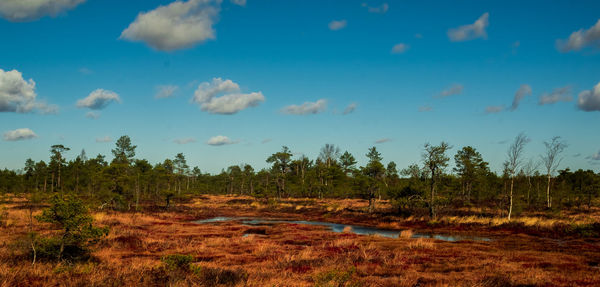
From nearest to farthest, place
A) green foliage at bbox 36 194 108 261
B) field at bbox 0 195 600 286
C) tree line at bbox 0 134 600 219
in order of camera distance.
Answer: field at bbox 0 195 600 286 → green foliage at bbox 36 194 108 261 → tree line at bbox 0 134 600 219

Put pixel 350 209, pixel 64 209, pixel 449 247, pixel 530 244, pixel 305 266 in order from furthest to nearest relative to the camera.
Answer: pixel 350 209 → pixel 530 244 → pixel 449 247 → pixel 305 266 → pixel 64 209

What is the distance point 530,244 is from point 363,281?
20.6 metres

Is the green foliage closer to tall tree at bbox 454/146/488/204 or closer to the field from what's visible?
the field

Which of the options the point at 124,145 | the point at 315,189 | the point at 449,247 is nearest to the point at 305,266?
the point at 449,247

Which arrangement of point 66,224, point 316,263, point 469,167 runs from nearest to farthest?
point 66,224
point 316,263
point 469,167

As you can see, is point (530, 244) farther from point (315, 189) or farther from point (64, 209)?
point (315, 189)

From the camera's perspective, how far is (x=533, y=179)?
74438 millimetres

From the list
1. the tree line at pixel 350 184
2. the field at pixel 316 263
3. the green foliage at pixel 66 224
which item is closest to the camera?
the field at pixel 316 263

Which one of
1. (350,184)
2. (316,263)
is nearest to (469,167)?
(350,184)

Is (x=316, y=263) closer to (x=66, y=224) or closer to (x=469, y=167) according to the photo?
(x=66, y=224)

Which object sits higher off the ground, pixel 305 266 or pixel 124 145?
pixel 124 145

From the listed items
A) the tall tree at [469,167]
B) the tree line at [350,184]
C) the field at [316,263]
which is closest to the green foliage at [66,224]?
the field at [316,263]

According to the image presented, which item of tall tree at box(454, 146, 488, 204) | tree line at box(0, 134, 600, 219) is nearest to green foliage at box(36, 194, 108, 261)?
tree line at box(0, 134, 600, 219)

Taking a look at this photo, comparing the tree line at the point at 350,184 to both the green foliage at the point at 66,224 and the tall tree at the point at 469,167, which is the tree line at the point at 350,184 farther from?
the green foliage at the point at 66,224
